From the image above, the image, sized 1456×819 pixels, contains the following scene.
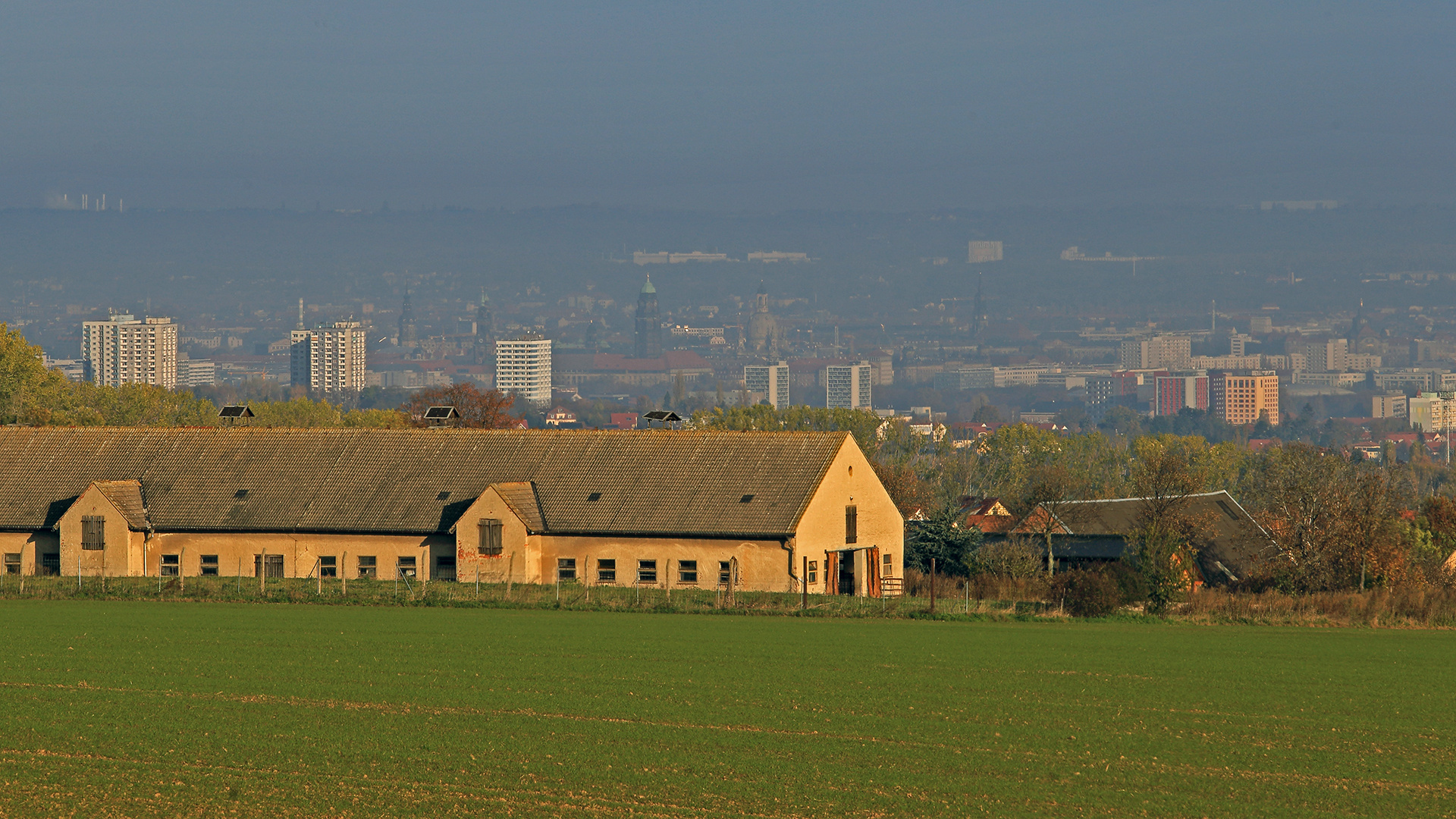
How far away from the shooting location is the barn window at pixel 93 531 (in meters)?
57.4

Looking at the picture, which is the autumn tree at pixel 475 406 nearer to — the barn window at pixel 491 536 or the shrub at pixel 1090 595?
the barn window at pixel 491 536

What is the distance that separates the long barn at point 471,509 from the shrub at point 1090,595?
9.67m

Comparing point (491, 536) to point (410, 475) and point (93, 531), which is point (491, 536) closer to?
point (410, 475)

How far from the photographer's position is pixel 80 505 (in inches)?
2265

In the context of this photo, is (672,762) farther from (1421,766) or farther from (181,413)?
(181,413)

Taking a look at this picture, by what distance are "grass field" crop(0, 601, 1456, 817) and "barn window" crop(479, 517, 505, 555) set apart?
15755 mm

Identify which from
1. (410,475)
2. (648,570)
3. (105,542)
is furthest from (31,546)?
(648,570)

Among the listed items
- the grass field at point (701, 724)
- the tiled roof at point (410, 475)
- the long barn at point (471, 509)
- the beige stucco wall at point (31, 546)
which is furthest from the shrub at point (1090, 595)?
the beige stucco wall at point (31, 546)

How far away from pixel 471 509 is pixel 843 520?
40.2ft

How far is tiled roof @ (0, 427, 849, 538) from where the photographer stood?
186 ft

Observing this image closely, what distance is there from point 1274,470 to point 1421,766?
170 ft

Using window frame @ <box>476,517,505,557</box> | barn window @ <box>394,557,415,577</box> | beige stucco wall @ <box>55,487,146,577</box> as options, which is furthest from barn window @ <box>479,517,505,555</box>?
beige stucco wall @ <box>55,487,146,577</box>

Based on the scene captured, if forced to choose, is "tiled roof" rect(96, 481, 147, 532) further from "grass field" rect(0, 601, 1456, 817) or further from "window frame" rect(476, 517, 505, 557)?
"grass field" rect(0, 601, 1456, 817)

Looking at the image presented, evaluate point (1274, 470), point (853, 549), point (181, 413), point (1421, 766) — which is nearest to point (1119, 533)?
point (1274, 470)
